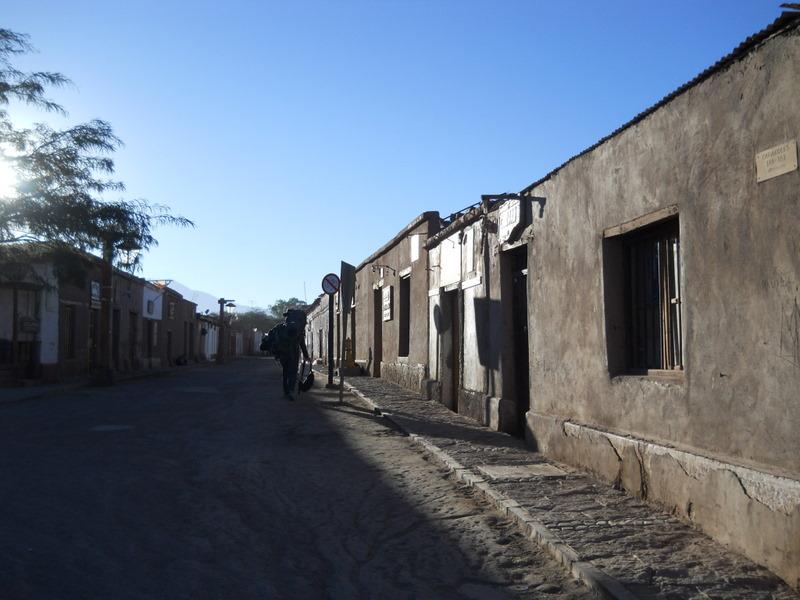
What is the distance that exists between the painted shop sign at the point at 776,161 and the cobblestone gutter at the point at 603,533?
223cm

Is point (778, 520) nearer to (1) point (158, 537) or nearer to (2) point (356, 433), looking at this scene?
(1) point (158, 537)

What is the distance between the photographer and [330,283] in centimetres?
1681

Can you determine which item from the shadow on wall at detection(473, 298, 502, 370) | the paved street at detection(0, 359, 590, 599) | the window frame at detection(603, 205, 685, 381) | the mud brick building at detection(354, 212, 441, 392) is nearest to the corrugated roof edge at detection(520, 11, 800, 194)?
the window frame at detection(603, 205, 685, 381)

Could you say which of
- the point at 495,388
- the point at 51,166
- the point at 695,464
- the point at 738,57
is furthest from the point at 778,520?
the point at 51,166

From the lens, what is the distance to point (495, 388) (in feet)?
33.6

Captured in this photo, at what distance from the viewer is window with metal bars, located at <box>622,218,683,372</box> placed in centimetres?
596

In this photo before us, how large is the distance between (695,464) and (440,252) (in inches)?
363

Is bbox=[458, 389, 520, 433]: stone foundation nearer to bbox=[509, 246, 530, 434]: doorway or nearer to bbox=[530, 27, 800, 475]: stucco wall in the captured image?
bbox=[509, 246, 530, 434]: doorway

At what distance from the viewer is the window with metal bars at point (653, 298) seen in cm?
596

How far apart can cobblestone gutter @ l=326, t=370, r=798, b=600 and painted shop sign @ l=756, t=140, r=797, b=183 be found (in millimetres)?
2225

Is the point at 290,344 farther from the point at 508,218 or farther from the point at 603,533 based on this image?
the point at 603,533

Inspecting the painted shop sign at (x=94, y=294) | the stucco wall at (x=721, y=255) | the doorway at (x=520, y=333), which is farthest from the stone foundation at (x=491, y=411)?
the painted shop sign at (x=94, y=294)

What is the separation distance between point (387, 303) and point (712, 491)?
50.8 feet

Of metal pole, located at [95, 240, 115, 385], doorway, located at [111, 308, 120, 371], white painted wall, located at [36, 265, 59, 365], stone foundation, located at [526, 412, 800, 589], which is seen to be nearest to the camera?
stone foundation, located at [526, 412, 800, 589]
